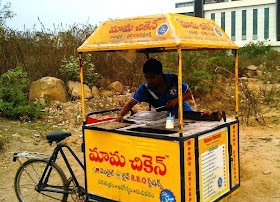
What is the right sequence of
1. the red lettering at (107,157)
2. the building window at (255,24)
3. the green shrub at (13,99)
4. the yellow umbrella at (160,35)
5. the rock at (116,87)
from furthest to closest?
1. the building window at (255,24)
2. the rock at (116,87)
3. the green shrub at (13,99)
4. the red lettering at (107,157)
5. the yellow umbrella at (160,35)

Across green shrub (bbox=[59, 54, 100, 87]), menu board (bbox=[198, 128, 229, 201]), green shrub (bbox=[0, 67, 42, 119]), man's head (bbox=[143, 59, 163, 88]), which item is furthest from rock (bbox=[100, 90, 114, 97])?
menu board (bbox=[198, 128, 229, 201])

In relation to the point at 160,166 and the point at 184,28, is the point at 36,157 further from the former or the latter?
the point at 184,28

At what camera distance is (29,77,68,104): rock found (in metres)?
8.60

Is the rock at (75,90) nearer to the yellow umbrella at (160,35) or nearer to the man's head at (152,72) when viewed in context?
the man's head at (152,72)

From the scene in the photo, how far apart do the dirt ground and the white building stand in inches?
1228

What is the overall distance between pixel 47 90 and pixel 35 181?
528 centimetres

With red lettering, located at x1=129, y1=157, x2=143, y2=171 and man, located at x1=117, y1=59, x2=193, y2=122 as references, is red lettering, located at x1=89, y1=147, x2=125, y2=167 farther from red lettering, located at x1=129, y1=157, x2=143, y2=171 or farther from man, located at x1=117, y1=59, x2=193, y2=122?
man, located at x1=117, y1=59, x2=193, y2=122

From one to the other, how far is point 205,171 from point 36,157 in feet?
5.58

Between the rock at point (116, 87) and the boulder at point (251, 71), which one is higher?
the boulder at point (251, 71)

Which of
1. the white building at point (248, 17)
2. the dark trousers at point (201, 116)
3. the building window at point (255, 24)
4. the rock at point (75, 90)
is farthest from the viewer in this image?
the building window at point (255, 24)

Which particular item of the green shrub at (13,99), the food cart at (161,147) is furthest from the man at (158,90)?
the green shrub at (13,99)

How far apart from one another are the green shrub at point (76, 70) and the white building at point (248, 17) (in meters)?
29.1

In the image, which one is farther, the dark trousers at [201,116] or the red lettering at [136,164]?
the dark trousers at [201,116]

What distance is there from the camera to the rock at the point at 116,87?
9866 millimetres
